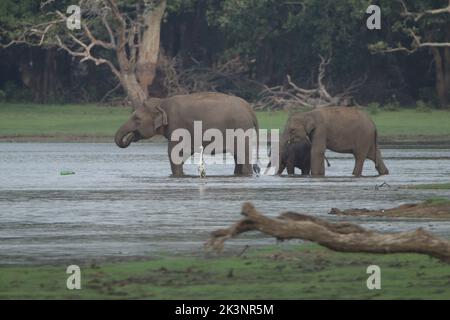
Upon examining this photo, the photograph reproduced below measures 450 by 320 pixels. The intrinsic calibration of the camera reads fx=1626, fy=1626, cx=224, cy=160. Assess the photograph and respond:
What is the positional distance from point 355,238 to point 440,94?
35.3 m

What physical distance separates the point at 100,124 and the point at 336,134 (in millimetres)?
15096

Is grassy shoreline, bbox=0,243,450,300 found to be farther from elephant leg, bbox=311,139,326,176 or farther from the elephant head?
the elephant head

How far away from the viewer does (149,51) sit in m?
49.6

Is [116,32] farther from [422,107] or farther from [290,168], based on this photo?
[290,168]

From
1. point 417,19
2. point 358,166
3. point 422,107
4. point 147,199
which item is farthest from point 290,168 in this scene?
point 422,107

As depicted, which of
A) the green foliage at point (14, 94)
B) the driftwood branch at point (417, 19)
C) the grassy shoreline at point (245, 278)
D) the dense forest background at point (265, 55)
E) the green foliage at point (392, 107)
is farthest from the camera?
the green foliage at point (14, 94)

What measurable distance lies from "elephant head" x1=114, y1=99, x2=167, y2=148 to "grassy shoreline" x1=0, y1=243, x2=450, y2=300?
14.7 metres

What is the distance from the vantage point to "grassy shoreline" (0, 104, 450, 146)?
4266cm

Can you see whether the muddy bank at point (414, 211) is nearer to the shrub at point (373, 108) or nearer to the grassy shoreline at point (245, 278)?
the grassy shoreline at point (245, 278)

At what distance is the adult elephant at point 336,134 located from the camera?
1206 inches

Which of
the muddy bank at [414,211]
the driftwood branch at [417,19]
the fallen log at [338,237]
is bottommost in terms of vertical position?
the muddy bank at [414,211]

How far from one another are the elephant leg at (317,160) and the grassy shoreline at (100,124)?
11.7 meters

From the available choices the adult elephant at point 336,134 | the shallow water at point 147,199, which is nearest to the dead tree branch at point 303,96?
the shallow water at point 147,199
